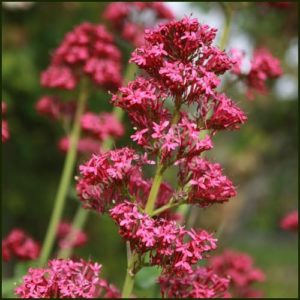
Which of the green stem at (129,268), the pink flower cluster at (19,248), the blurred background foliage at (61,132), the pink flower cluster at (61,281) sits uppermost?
the blurred background foliage at (61,132)

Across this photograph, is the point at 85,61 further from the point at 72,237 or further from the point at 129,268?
the point at 129,268

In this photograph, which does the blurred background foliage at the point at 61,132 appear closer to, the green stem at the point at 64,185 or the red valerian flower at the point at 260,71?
the green stem at the point at 64,185

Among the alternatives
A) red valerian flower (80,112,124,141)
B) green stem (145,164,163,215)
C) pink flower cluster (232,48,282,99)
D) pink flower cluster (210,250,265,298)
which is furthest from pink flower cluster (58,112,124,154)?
green stem (145,164,163,215)

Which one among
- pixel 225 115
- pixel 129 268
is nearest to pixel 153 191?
pixel 129 268

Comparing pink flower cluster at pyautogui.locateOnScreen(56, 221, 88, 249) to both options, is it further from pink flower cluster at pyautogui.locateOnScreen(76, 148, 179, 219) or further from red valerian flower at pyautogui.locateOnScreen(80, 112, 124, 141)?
pink flower cluster at pyautogui.locateOnScreen(76, 148, 179, 219)

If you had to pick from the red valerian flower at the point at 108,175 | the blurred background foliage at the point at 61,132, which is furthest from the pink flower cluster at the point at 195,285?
the blurred background foliage at the point at 61,132

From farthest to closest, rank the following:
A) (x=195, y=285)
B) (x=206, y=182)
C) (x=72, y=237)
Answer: (x=72, y=237) → (x=195, y=285) → (x=206, y=182)
